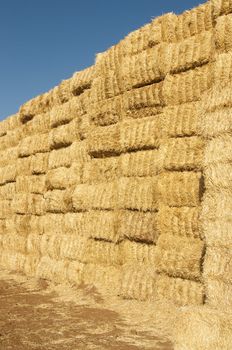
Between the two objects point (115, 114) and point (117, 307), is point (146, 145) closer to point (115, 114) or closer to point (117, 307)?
point (115, 114)

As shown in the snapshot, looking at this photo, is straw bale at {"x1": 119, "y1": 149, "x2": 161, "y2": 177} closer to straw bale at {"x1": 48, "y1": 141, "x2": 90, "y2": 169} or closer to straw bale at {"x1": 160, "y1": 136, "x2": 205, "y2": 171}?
straw bale at {"x1": 160, "y1": 136, "x2": 205, "y2": 171}

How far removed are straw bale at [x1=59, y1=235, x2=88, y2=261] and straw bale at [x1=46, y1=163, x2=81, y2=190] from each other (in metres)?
1.39

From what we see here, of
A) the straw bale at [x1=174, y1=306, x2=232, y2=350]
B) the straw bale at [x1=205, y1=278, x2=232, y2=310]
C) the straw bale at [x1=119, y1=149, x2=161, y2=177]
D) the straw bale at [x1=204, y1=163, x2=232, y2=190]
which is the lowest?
the straw bale at [x1=174, y1=306, x2=232, y2=350]

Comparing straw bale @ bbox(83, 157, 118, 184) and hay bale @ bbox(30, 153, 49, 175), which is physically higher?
hay bale @ bbox(30, 153, 49, 175)

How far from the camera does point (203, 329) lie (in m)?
6.18

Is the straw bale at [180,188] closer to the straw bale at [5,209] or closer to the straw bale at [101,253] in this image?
the straw bale at [101,253]

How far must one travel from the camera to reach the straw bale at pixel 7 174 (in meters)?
19.1

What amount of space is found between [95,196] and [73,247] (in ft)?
5.21

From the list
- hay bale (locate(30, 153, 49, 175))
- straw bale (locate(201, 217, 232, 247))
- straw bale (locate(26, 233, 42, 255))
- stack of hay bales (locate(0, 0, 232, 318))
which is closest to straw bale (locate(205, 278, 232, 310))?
stack of hay bales (locate(0, 0, 232, 318))

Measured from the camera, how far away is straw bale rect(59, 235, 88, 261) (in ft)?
44.1

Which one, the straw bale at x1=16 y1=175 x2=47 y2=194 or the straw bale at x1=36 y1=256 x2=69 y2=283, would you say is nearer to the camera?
the straw bale at x1=36 y1=256 x2=69 y2=283

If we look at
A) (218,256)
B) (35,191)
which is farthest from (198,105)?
(35,191)

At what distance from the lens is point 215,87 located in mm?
9609

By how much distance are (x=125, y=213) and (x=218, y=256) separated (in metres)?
4.68
